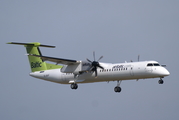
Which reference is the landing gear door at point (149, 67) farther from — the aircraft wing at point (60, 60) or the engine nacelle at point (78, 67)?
the aircraft wing at point (60, 60)

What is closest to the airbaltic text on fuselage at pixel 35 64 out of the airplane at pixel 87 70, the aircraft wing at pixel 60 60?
the airplane at pixel 87 70

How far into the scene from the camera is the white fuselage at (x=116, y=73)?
3100cm

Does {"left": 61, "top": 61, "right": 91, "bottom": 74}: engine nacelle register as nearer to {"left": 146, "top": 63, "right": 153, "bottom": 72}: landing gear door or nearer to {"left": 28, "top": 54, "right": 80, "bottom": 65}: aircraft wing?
{"left": 28, "top": 54, "right": 80, "bottom": 65}: aircraft wing

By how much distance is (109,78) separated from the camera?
32.8 meters

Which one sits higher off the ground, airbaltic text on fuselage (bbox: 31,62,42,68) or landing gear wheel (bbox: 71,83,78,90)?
airbaltic text on fuselage (bbox: 31,62,42,68)

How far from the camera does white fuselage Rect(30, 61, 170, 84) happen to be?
31.0m

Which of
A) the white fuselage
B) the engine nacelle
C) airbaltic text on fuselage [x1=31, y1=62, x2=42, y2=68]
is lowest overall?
the white fuselage

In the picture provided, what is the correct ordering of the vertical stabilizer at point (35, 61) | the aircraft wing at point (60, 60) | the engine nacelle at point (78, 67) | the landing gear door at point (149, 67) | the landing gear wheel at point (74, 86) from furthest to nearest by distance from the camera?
the vertical stabilizer at point (35, 61)
the landing gear wheel at point (74, 86)
the engine nacelle at point (78, 67)
the aircraft wing at point (60, 60)
the landing gear door at point (149, 67)

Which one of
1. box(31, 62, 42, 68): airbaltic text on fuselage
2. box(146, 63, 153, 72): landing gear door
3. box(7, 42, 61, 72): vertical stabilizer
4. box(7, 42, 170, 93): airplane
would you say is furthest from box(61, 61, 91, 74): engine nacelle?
box(146, 63, 153, 72): landing gear door

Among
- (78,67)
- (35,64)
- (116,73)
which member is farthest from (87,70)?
(35,64)

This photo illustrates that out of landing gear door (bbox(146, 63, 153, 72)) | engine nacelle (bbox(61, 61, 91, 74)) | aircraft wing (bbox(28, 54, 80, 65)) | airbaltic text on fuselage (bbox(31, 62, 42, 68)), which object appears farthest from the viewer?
airbaltic text on fuselage (bbox(31, 62, 42, 68))

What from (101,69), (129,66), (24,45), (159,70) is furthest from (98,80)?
(24,45)

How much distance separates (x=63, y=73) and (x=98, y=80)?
3.65 meters

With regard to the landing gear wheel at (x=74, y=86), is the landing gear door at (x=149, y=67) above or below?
above
